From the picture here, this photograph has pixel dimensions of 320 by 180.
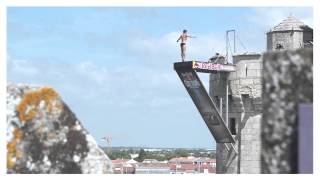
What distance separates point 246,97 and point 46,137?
25365 millimetres

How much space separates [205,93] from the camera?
3316 cm

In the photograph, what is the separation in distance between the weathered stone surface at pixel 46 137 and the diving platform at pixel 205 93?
22801mm

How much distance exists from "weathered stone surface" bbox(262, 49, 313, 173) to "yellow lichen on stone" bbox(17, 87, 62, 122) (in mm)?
2456

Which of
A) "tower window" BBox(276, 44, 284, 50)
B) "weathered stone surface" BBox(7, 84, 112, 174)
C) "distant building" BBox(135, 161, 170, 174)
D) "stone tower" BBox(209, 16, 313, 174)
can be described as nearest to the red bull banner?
"stone tower" BBox(209, 16, 313, 174)

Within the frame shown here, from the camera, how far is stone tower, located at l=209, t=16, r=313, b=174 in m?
33.6

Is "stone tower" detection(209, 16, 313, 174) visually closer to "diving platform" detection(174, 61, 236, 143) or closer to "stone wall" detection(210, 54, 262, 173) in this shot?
"stone wall" detection(210, 54, 262, 173)

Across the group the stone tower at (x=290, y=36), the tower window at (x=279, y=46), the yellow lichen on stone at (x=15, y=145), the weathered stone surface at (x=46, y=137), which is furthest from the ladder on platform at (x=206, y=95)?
the yellow lichen on stone at (x=15, y=145)

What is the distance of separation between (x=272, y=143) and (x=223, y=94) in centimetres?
2689

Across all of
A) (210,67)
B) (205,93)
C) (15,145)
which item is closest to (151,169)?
(210,67)

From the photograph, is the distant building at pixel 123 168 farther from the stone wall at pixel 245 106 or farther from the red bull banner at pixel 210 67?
the red bull banner at pixel 210 67

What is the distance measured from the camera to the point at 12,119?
9156mm

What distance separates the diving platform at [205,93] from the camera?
3234cm
